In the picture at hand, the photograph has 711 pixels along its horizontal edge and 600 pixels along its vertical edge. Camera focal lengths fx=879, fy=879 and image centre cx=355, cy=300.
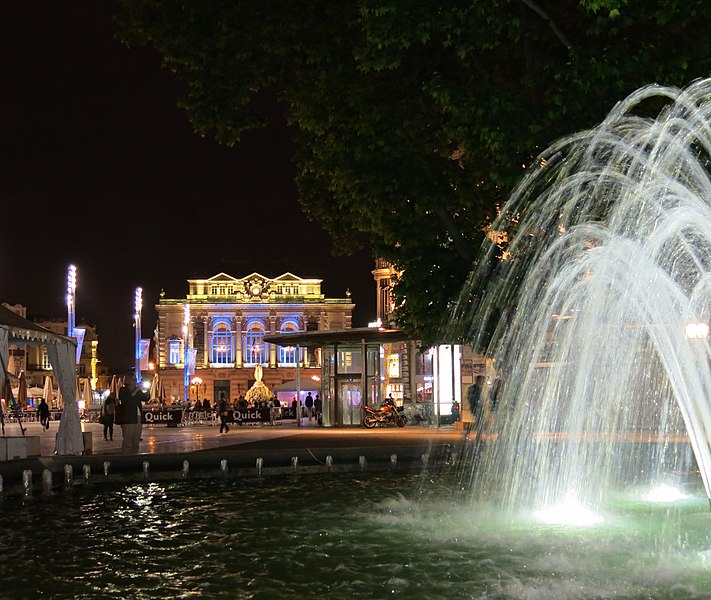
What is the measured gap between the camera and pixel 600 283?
14.4 metres

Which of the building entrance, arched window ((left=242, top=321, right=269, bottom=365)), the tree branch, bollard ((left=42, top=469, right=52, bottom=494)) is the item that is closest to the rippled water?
bollard ((left=42, top=469, right=52, bottom=494))

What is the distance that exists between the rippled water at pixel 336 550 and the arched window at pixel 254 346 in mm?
117008

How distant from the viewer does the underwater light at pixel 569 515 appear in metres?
12.2

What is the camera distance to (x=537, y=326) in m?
16.9

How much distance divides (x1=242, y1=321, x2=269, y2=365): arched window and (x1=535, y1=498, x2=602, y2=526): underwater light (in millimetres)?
119618

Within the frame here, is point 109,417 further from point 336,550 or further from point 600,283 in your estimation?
point 336,550

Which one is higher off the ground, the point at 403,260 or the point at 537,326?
the point at 403,260

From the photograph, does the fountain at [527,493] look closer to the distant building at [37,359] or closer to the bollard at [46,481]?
the bollard at [46,481]

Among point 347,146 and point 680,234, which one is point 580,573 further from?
point 347,146

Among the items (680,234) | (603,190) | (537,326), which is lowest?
(537,326)

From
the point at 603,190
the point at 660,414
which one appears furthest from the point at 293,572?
the point at 660,414

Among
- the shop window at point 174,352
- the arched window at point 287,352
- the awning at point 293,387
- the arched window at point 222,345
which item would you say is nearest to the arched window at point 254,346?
the arched window at point 222,345

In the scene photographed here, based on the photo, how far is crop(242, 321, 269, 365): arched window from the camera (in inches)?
5217

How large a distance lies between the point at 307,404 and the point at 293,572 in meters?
39.3
